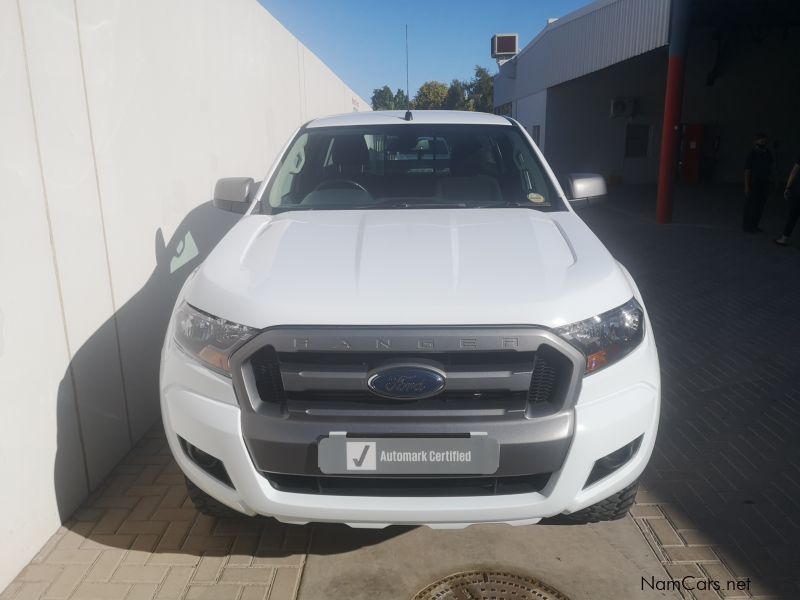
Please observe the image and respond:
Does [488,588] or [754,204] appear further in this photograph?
[754,204]

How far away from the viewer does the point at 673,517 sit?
3.08 meters

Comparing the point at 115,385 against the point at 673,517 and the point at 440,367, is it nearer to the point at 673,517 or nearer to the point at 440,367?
the point at 440,367

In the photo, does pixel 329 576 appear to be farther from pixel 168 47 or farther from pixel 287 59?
pixel 287 59

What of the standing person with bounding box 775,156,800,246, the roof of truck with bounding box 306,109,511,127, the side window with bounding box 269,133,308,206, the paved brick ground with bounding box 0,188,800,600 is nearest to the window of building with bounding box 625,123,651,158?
the standing person with bounding box 775,156,800,246

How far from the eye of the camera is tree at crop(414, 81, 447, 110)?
90.3 metres

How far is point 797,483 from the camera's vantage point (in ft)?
11.1

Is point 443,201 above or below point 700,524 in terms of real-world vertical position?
above

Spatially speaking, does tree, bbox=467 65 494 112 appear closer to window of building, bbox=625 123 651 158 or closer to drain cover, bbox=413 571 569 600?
window of building, bbox=625 123 651 158

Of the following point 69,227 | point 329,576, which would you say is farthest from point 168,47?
point 329,576

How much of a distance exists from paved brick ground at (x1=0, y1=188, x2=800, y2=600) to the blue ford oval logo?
1.00m

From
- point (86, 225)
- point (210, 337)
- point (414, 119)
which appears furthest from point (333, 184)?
point (210, 337)

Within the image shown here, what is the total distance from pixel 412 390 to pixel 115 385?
2067mm

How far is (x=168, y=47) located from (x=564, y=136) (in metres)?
18.9

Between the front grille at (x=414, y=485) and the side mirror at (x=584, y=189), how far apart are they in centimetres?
201
